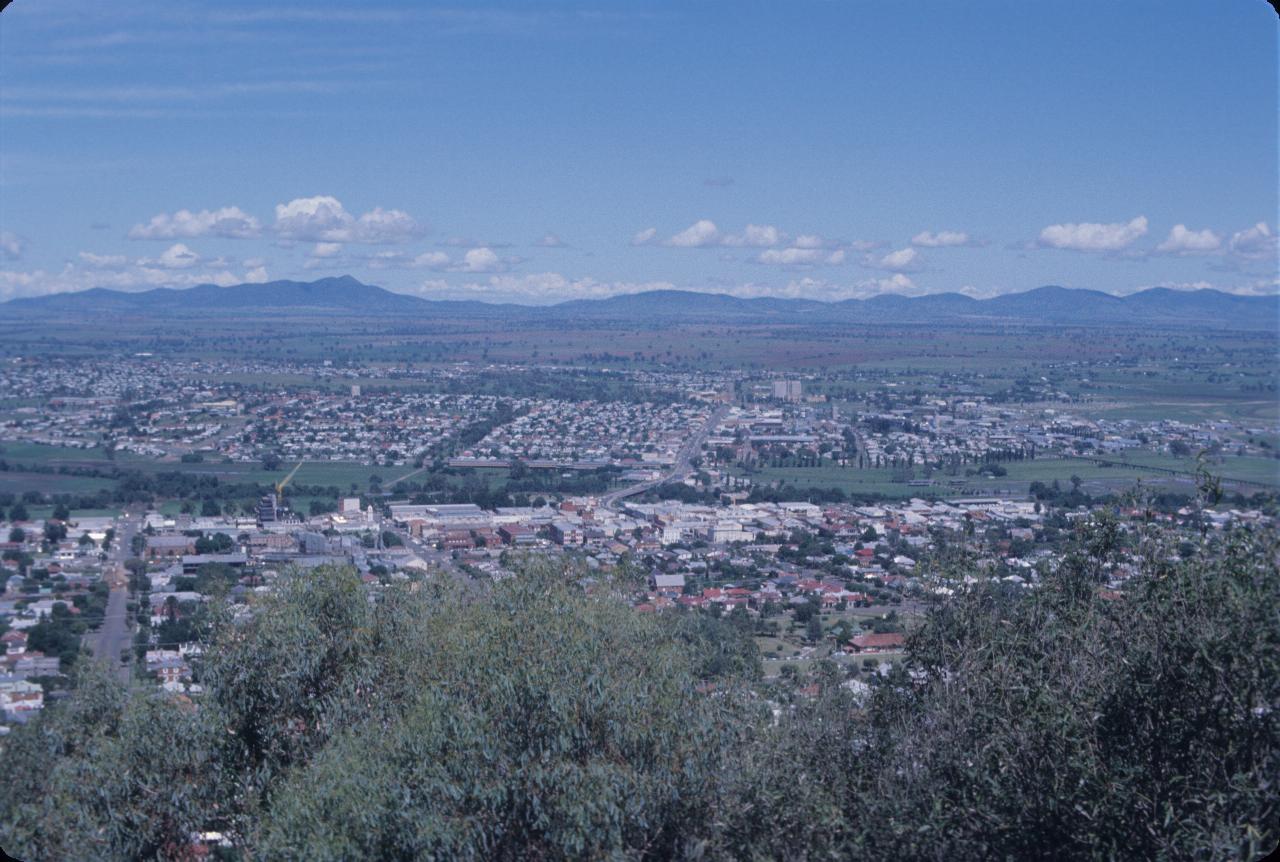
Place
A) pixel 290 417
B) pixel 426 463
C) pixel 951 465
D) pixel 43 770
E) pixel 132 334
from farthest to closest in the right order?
pixel 132 334, pixel 290 417, pixel 426 463, pixel 951 465, pixel 43 770

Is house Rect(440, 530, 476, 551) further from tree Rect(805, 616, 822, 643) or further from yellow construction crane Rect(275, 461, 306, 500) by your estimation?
tree Rect(805, 616, 822, 643)

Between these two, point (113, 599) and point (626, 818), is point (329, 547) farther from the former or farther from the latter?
point (626, 818)

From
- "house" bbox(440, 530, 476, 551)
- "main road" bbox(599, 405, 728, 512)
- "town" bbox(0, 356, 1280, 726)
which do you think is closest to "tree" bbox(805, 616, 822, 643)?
"town" bbox(0, 356, 1280, 726)

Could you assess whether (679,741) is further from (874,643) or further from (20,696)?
(20,696)

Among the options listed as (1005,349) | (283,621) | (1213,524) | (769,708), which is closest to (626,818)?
(769,708)

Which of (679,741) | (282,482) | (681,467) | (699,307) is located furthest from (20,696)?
(699,307)

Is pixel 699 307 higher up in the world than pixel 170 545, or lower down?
higher up
